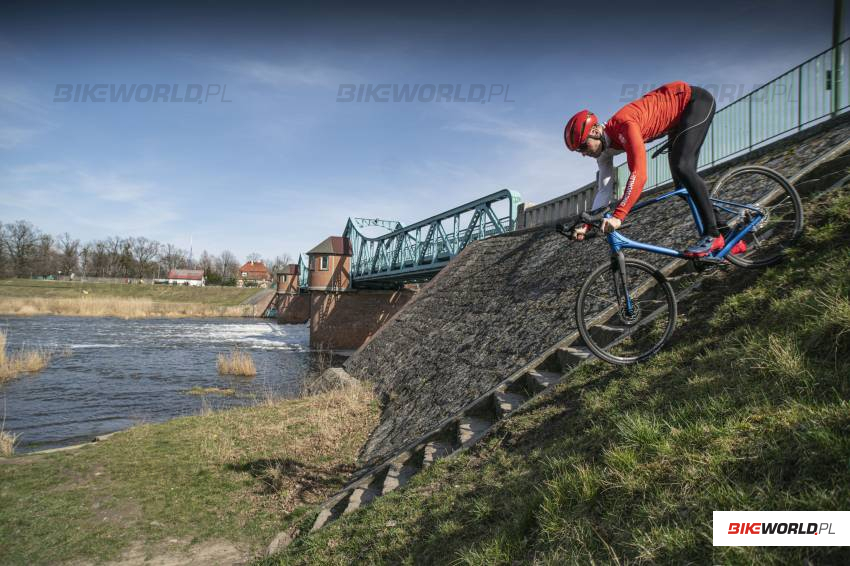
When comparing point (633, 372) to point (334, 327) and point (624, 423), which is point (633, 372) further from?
point (334, 327)

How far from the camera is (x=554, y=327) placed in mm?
7547

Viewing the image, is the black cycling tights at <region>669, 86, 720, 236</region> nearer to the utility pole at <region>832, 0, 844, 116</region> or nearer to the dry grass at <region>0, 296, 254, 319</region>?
the utility pole at <region>832, 0, 844, 116</region>

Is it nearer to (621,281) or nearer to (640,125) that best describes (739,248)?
(621,281)

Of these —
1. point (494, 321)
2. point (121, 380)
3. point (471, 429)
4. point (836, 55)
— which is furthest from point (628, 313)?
point (121, 380)

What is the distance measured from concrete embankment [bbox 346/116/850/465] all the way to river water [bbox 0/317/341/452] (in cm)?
450

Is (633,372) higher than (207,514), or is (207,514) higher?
(633,372)

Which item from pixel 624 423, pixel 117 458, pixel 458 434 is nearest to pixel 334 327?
pixel 117 458

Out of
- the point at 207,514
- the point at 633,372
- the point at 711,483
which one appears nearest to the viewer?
the point at 711,483

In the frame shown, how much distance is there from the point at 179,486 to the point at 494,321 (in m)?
5.90

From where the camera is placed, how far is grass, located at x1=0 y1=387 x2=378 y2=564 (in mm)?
5910

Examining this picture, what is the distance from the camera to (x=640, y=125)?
14.4 ft

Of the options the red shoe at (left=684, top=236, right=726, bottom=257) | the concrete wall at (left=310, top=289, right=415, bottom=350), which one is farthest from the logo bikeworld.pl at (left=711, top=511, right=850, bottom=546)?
the concrete wall at (left=310, top=289, right=415, bottom=350)

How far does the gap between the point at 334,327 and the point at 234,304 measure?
40.4 metres

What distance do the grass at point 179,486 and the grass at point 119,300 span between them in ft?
182
